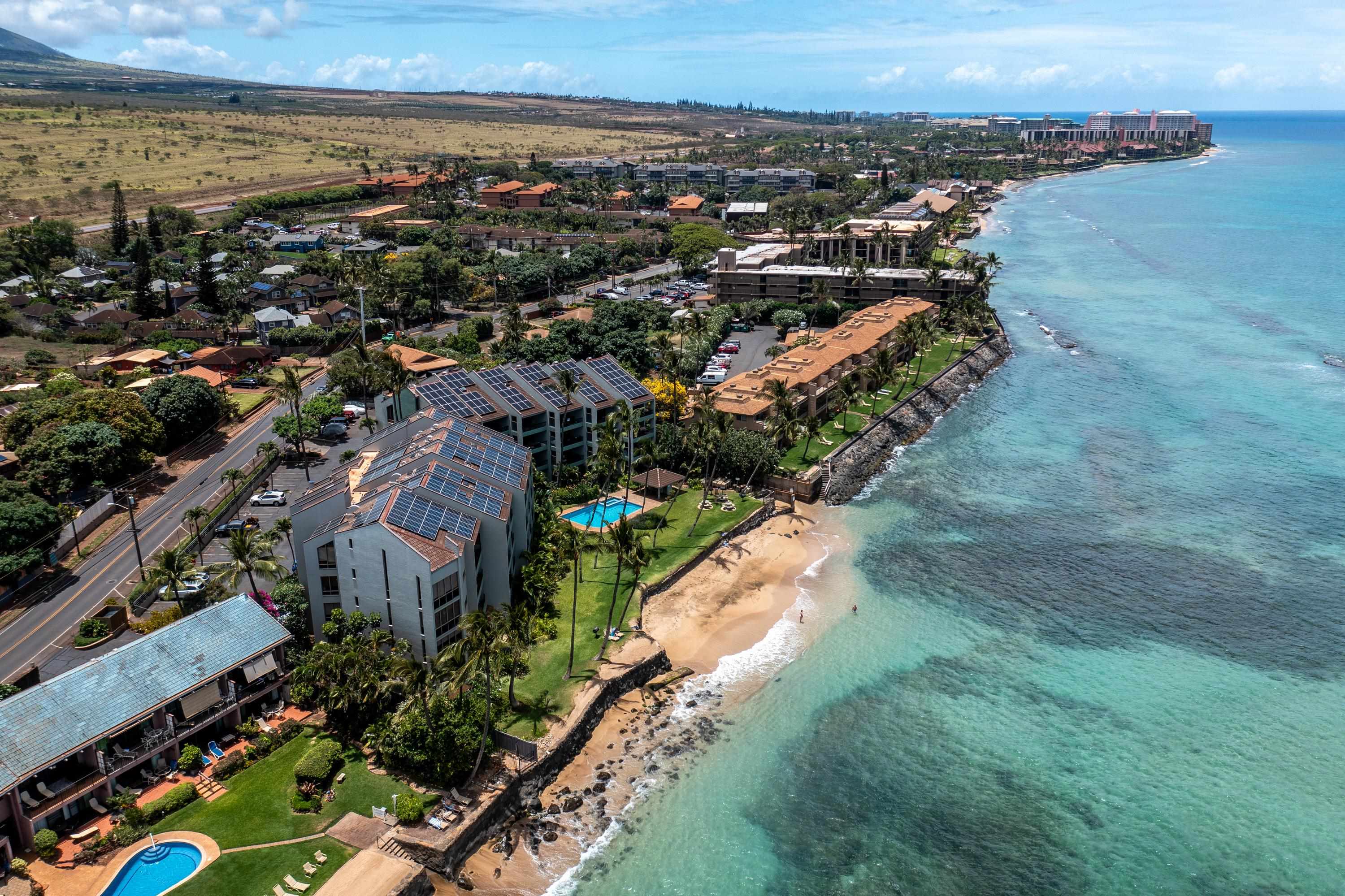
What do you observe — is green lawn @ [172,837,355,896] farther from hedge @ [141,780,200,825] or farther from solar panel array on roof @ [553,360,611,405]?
solar panel array on roof @ [553,360,611,405]

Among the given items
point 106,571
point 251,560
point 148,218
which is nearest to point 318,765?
point 251,560

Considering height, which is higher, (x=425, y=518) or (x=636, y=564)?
(x=425, y=518)

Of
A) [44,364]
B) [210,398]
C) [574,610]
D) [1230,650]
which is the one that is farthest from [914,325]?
[44,364]

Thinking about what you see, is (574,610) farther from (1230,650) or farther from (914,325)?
(914,325)

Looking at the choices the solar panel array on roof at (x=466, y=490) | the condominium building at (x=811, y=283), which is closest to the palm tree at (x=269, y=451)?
the solar panel array on roof at (x=466, y=490)

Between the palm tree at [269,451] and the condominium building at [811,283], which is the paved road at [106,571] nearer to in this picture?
the palm tree at [269,451]

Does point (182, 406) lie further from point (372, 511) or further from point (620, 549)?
point (620, 549)
